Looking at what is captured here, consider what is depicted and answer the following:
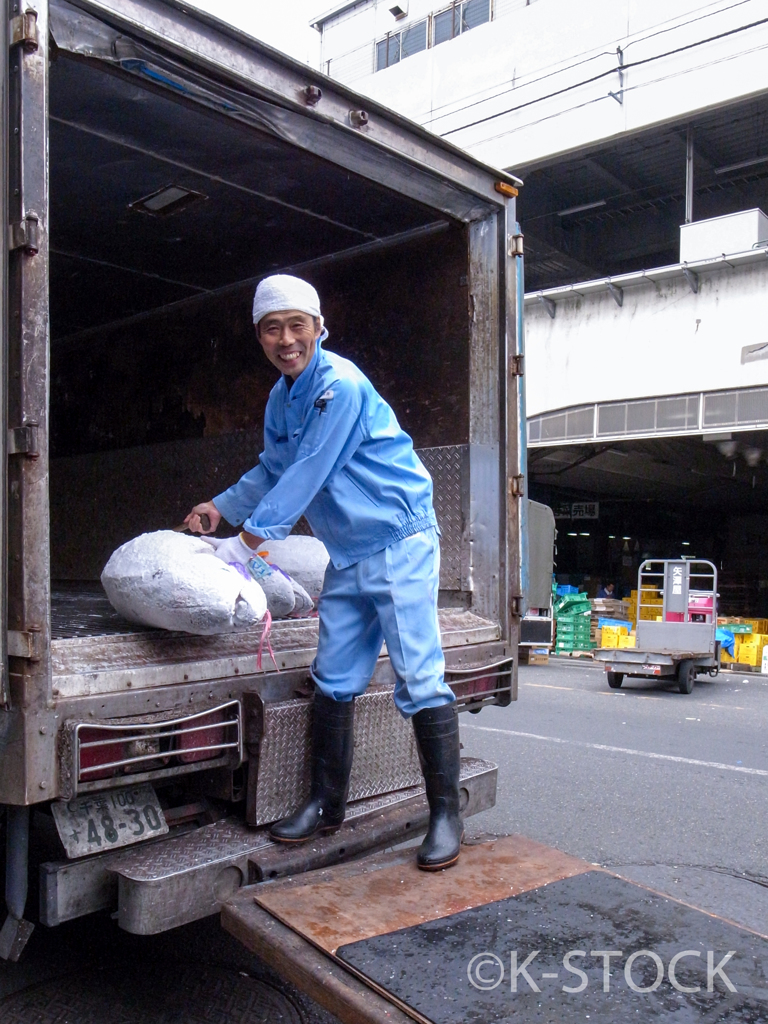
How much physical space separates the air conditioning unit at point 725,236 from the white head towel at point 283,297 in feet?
47.6

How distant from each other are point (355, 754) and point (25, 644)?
127 centimetres

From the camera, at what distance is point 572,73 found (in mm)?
18281

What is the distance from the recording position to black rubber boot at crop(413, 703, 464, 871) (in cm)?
295

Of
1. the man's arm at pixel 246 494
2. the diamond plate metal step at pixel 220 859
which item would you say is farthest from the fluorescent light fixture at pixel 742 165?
the diamond plate metal step at pixel 220 859

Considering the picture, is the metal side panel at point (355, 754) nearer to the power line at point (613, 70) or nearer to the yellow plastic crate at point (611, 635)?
the yellow plastic crate at point (611, 635)

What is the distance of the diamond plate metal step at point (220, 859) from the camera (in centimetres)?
237

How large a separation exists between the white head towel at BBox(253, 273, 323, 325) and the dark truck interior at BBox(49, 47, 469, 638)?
0.61 metres

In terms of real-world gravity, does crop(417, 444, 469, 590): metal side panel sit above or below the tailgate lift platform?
above

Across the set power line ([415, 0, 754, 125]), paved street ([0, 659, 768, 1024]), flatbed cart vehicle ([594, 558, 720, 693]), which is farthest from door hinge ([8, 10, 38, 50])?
power line ([415, 0, 754, 125])

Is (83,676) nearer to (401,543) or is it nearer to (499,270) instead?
(401,543)

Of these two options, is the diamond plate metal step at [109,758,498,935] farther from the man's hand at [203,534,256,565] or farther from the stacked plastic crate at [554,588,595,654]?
the stacked plastic crate at [554,588,595,654]

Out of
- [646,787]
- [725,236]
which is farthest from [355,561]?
[725,236]

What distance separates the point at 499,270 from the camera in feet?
13.4

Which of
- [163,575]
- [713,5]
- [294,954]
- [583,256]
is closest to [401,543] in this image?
[163,575]
